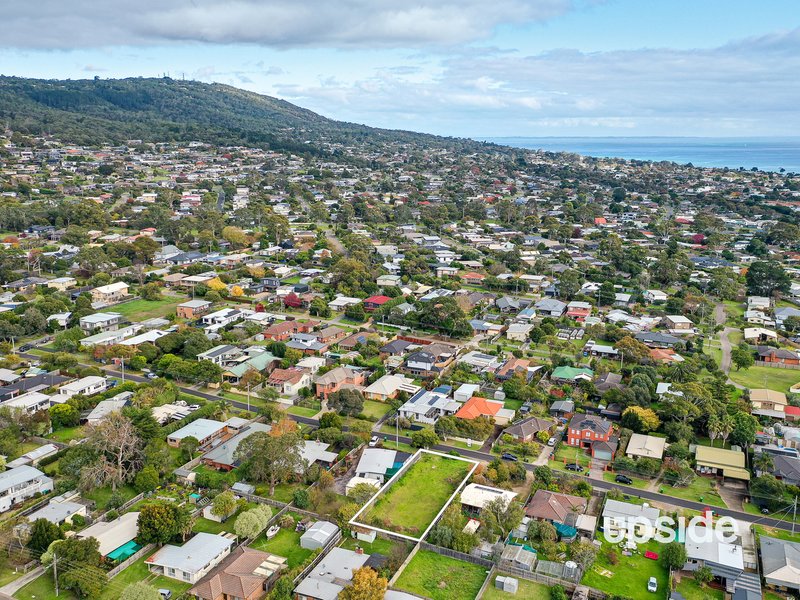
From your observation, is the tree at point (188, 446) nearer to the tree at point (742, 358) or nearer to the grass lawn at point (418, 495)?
the grass lawn at point (418, 495)

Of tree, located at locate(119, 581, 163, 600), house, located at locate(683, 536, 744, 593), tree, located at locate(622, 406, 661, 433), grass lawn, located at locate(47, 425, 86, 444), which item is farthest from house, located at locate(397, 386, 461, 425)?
tree, located at locate(119, 581, 163, 600)

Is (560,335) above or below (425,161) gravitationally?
below

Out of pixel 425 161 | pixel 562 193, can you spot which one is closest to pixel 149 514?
pixel 562 193

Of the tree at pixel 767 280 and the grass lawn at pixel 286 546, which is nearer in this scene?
the grass lawn at pixel 286 546

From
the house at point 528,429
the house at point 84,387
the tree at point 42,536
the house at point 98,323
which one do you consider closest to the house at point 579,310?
the house at point 528,429

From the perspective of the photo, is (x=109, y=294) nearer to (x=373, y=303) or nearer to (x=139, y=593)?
(x=373, y=303)

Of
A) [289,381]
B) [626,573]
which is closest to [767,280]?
[289,381]

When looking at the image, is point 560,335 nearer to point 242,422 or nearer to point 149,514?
point 242,422

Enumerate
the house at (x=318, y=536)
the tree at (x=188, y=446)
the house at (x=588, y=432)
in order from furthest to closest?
the house at (x=588, y=432) → the tree at (x=188, y=446) → the house at (x=318, y=536)
